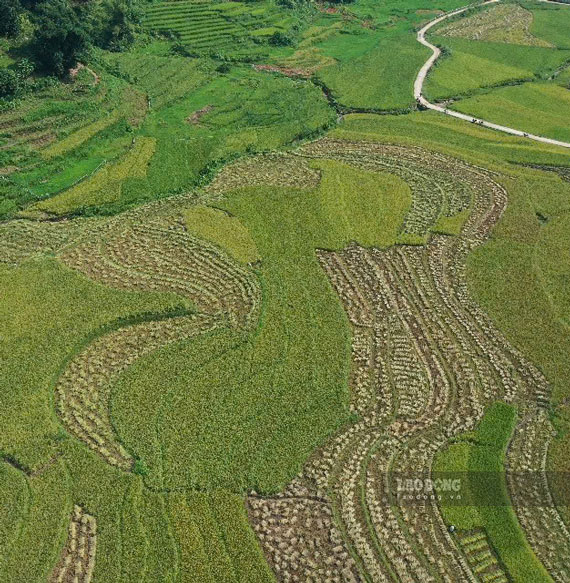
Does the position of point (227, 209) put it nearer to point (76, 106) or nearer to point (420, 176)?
point (420, 176)

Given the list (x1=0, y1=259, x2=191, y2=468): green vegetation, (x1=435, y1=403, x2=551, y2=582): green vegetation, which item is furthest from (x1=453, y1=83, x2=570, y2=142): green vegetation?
(x1=0, y1=259, x2=191, y2=468): green vegetation

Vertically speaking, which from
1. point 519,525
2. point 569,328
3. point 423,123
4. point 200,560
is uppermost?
point 423,123

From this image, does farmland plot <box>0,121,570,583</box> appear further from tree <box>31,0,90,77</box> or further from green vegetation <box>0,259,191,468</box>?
tree <box>31,0,90,77</box>

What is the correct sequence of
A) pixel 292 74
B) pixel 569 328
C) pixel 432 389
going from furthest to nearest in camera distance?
pixel 292 74
pixel 569 328
pixel 432 389

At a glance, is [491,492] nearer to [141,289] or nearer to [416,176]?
[141,289]

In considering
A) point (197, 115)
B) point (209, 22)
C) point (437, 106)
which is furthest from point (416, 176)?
point (209, 22)

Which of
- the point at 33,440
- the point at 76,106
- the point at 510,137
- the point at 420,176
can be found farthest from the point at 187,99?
the point at 33,440

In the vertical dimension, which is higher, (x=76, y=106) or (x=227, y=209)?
(x=76, y=106)
